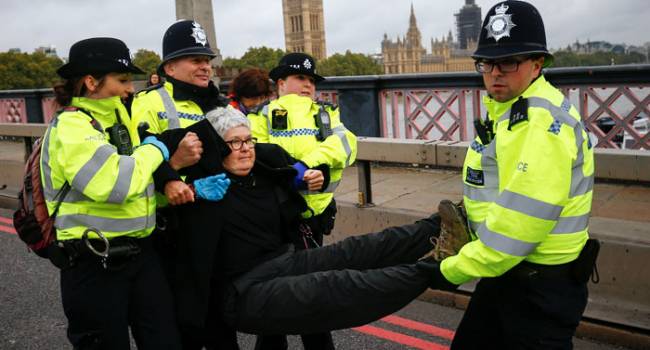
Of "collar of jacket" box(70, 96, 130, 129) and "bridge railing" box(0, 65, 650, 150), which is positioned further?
"bridge railing" box(0, 65, 650, 150)

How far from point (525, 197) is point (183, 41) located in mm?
2313

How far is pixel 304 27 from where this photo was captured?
140m

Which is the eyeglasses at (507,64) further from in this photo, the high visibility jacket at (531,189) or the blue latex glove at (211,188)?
the blue latex glove at (211,188)

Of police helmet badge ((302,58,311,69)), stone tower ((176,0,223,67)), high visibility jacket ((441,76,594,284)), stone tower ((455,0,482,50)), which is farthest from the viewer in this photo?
stone tower ((455,0,482,50))

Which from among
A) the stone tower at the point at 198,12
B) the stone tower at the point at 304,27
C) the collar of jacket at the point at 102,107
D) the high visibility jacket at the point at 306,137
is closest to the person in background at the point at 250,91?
the high visibility jacket at the point at 306,137

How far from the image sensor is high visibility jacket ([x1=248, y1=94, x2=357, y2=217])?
4.27 meters

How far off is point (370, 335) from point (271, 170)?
1916mm

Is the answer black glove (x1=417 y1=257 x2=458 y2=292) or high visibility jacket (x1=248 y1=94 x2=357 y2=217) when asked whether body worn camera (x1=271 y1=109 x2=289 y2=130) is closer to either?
high visibility jacket (x1=248 y1=94 x2=357 y2=217)

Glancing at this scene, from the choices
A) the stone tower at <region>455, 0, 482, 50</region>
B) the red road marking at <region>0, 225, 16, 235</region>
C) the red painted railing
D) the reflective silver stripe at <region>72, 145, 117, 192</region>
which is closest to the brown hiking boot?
the reflective silver stripe at <region>72, 145, 117, 192</region>

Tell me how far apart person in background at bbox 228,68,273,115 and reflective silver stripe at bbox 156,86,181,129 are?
68.3 inches

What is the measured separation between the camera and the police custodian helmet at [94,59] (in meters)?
3.22

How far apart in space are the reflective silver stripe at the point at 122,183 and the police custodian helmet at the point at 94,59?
0.50 m

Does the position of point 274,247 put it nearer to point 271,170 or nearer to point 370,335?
point 271,170

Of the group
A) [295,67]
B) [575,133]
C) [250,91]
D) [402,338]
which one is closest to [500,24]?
[575,133]
